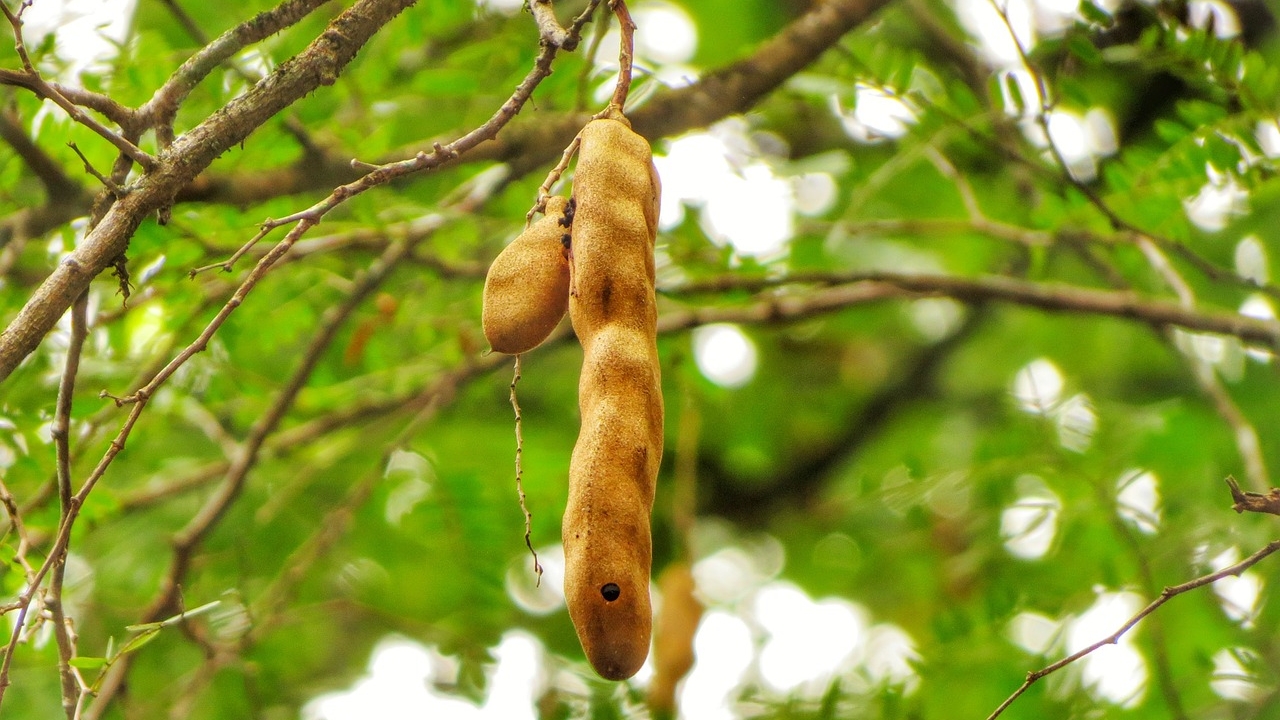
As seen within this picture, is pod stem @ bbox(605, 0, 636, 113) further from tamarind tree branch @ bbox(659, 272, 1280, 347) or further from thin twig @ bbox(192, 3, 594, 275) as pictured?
tamarind tree branch @ bbox(659, 272, 1280, 347)

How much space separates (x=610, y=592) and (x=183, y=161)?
1.83 feet

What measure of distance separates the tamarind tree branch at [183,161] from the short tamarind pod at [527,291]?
0.24 m

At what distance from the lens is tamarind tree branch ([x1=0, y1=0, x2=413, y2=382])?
0.97m

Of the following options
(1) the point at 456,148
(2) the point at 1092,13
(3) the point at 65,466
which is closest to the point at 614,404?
(1) the point at 456,148

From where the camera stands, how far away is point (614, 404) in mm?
975

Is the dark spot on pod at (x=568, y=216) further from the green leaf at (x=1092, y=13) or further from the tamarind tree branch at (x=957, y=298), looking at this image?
the tamarind tree branch at (x=957, y=298)

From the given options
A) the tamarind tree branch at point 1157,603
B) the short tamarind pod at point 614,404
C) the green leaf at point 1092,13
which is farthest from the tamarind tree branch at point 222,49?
the green leaf at point 1092,13

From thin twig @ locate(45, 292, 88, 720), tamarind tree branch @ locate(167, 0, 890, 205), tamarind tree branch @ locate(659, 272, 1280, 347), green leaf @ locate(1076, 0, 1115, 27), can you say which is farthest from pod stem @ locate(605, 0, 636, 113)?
tamarind tree branch @ locate(659, 272, 1280, 347)

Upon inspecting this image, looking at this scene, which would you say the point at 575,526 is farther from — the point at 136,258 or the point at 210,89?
the point at 210,89

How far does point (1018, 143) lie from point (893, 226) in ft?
2.67

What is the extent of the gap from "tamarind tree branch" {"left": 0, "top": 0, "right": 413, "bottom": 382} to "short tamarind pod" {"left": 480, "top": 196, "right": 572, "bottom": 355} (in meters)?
0.24

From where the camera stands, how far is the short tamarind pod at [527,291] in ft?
3.33

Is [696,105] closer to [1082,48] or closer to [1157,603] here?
[1082,48]

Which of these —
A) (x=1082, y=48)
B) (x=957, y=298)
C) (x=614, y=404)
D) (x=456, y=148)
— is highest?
(x=957, y=298)
